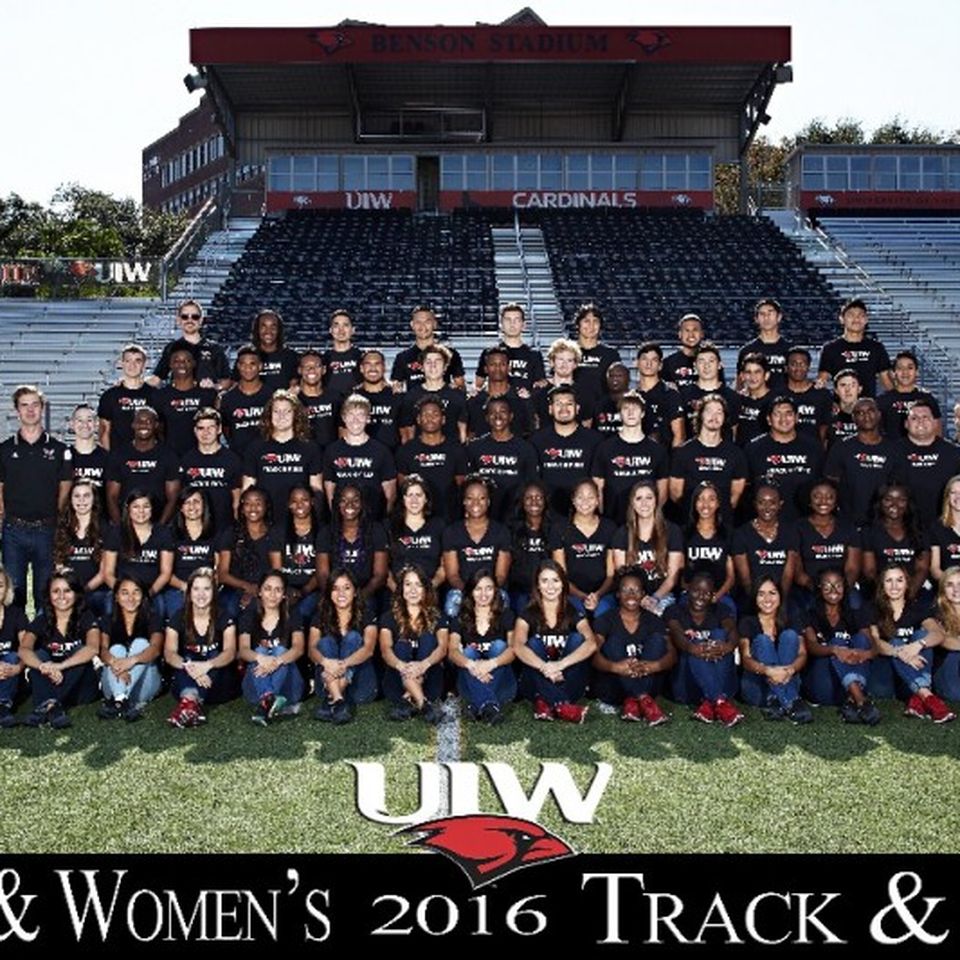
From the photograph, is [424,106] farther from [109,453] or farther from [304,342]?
[109,453]

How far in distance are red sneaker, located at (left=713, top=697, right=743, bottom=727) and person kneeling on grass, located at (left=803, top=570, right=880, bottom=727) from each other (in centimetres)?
52

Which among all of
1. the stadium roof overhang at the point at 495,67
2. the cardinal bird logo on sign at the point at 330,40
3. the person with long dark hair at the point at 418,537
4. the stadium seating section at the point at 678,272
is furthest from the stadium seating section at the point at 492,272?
the person with long dark hair at the point at 418,537

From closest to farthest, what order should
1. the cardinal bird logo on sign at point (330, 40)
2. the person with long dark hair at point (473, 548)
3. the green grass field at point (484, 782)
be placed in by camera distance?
the green grass field at point (484, 782) < the person with long dark hair at point (473, 548) < the cardinal bird logo on sign at point (330, 40)

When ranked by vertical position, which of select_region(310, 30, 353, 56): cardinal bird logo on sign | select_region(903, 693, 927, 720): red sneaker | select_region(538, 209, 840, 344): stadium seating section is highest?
select_region(310, 30, 353, 56): cardinal bird logo on sign

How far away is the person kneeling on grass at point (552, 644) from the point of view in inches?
239

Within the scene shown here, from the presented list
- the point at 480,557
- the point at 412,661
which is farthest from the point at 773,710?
the point at 412,661

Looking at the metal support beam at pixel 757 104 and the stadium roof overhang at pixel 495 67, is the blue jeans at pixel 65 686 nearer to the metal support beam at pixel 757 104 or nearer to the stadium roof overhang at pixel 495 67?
the stadium roof overhang at pixel 495 67

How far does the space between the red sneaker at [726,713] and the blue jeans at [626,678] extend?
0.36 m

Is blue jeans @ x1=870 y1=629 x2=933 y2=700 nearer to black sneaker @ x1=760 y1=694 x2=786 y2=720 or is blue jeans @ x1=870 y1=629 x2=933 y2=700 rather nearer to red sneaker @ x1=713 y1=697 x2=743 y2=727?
black sneaker @ x1=760 y1=694 x2=786 y2=720

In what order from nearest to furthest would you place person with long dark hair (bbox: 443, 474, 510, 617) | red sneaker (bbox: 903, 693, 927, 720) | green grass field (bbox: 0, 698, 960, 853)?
1. green grass field (bbox: 0, 698, 960, 853)
2. red sneaker (bbox: 903, 693, 927, 720)
3. person with long dark hair (bbox: 443, 474, 510, 617)

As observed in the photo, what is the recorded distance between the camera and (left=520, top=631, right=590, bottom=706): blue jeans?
6.11m

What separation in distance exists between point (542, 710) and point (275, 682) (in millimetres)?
1412

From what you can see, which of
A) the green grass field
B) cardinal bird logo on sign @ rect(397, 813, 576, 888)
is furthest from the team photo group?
cardinal bird logo on sign @ rect(397, 813, 576, 888)

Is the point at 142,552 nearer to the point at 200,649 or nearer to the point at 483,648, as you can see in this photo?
the point at 200,649
